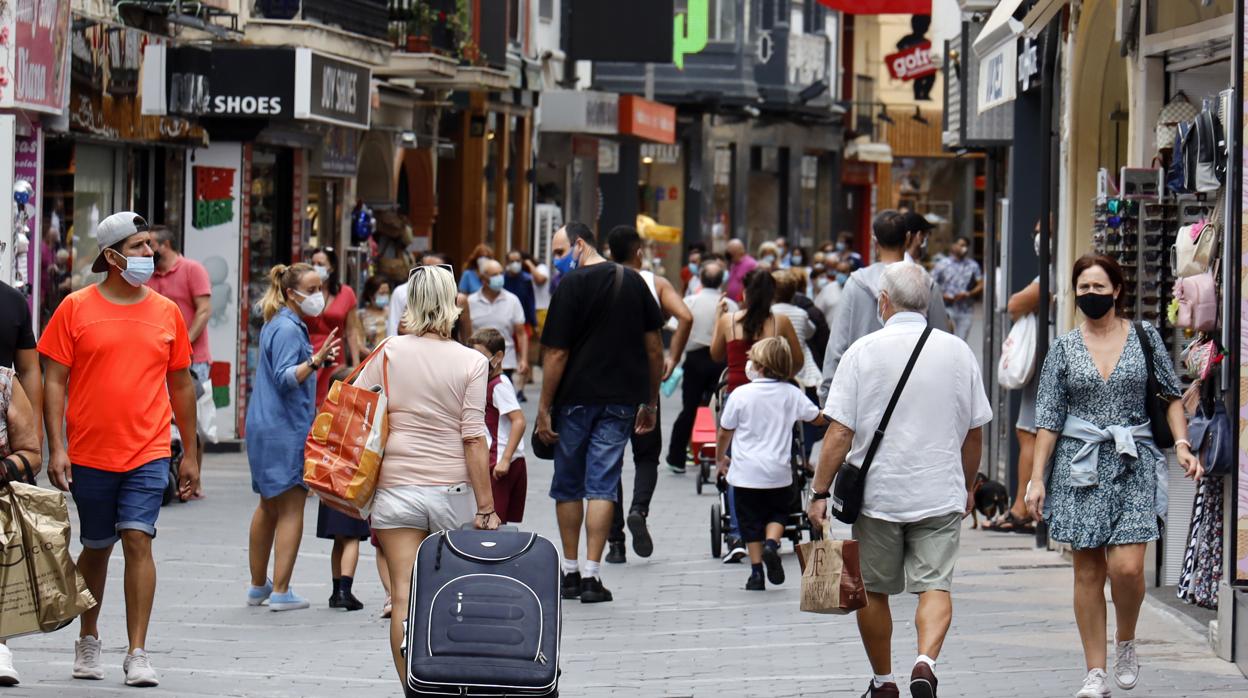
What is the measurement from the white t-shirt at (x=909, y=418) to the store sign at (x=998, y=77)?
6.72m

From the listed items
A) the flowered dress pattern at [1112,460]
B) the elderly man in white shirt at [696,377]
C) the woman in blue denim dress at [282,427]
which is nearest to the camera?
the flowered dress pattern at [1112,460]

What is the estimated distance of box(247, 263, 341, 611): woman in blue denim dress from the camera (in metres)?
11.1

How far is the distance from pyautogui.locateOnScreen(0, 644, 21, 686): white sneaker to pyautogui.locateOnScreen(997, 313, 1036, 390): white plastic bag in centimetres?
692

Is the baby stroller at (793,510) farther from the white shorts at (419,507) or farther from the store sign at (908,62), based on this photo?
the store sign at (908,62)

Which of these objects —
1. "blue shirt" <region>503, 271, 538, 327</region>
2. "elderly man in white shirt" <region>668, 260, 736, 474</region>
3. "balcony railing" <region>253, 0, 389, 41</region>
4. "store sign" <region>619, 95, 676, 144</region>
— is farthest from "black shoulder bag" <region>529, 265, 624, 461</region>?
"store sign" <region>619, 95, 676, 144</region>

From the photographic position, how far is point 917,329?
814cm

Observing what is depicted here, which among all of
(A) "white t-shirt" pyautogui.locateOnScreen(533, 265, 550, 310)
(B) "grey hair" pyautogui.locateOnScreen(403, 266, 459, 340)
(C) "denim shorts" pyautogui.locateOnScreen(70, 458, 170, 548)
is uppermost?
(B) "grey hair" pyautogui.locateOnScreen(403, 266, 459, 340)

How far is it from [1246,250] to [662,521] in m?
7.15

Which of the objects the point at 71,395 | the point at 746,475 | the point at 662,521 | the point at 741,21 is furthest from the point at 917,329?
the point at 741,21

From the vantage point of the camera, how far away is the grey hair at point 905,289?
8.17 m

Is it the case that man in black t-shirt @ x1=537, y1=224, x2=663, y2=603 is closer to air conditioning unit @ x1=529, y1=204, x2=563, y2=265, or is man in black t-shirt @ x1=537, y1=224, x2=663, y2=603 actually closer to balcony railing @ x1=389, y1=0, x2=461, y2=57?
balcony railing @ x1=389, y1=0, x2=461, y2=57

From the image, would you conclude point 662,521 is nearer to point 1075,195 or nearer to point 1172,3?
point 1075,195


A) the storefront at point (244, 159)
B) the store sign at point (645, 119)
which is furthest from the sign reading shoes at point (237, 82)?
the store sign at point (645, 119)

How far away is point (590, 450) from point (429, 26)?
1628 cm
